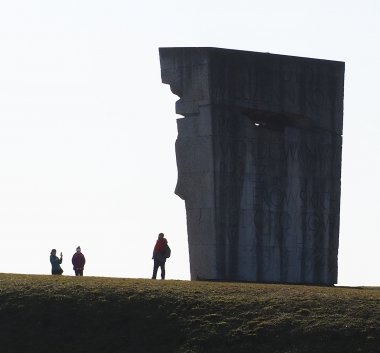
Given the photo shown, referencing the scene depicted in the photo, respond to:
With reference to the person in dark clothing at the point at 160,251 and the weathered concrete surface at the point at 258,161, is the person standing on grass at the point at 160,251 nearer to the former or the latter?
the person in dark clothing at the point at 160,251

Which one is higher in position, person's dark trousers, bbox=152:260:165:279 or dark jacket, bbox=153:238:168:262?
dark jacket, bbox=153:238:168:262

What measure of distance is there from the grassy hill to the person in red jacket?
16.9 ft

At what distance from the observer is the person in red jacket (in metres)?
51.3

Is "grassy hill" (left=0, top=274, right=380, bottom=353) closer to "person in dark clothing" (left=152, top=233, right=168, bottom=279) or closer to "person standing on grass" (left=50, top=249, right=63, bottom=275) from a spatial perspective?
"person in dark clothing" (left=152, top=233, right=168, bottom=279)

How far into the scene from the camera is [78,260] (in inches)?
2023

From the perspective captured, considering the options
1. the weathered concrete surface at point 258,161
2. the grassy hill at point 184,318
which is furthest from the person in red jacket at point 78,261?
the grassy hill at point 184,318

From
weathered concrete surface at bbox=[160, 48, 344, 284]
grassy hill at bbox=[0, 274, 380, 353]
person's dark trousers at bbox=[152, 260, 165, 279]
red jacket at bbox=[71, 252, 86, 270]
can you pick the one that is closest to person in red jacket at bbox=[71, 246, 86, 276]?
red jacket at bbox=[71, 252, 86, 270]

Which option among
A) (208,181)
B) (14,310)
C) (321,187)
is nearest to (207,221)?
(208,181)

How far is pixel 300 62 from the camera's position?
5212cm

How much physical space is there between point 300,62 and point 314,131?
2298 millimetres

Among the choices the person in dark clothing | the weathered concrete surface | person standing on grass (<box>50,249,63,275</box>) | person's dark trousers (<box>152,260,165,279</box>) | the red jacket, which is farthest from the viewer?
the red jacket

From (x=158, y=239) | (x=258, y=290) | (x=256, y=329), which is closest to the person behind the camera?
(x=256, y=329)

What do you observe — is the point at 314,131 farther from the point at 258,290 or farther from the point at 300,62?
the point at 258,290

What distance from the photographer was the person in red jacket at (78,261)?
2020 inches
